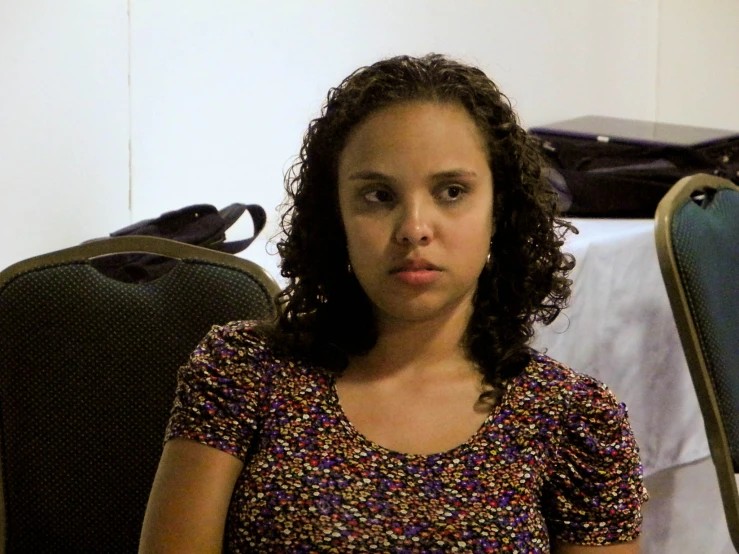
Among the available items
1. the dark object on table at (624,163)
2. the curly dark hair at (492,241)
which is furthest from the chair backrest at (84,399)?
the dark object on table at (624,163)

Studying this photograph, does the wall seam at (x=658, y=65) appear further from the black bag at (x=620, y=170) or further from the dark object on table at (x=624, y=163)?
the black bag at (x=620, y=170)

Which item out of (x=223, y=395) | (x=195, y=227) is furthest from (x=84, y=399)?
(x=195, y=227)

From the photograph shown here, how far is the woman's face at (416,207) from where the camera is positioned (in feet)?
2.99

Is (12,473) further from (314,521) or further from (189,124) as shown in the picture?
(189,124)

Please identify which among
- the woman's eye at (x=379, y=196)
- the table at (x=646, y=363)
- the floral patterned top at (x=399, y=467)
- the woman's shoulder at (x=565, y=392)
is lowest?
the table at (x=646, y=363)

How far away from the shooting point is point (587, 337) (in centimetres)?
170

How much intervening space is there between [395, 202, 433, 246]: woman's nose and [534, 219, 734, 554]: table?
791mm

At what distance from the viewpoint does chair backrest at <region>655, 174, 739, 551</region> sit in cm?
130

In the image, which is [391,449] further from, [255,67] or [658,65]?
[658,65]

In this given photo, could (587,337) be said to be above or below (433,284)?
below

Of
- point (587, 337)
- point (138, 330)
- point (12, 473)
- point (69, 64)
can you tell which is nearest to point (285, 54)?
point (69, 64)

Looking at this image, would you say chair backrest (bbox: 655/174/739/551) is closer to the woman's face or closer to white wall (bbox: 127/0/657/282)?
the woman's face

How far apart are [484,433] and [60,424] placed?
1.78 ft

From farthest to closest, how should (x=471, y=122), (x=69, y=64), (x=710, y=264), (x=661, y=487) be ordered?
(x=661, y=487) < (x=69, y=64) < (x=710, y=264) < (x=471, y=122)
